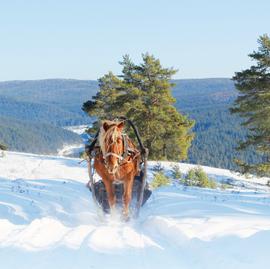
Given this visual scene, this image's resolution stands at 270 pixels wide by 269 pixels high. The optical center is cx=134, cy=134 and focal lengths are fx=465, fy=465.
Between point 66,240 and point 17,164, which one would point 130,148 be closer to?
point 66,240

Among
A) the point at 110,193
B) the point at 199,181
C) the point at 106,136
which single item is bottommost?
the point at 199,181

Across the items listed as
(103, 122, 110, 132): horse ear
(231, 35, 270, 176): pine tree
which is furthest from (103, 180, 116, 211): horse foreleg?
(231, 35, 270, 176): pine tree

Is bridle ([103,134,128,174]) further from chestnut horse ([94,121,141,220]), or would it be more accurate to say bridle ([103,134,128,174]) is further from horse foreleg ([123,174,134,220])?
horse foreleg ([123,174,134,220])

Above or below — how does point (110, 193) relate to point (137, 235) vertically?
above

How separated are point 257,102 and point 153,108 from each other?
10635 millimetres

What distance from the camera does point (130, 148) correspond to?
9344mm

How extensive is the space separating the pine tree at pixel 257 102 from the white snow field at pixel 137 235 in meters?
15.5

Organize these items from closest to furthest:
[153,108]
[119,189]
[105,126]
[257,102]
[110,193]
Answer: [105,126], [110,193], [119,189], [257,102], [153,108]

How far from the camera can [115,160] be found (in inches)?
→ 337

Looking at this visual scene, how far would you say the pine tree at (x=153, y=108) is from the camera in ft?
117

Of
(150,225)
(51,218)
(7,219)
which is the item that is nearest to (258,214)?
(150,225)

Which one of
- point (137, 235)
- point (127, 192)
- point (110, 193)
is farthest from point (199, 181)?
point (137, 235)

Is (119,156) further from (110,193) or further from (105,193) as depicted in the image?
(105,193)

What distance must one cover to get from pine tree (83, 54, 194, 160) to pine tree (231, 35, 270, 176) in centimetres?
930
